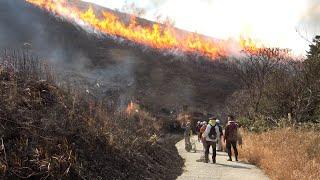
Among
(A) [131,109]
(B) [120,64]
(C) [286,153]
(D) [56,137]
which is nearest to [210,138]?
(C) [286,153]

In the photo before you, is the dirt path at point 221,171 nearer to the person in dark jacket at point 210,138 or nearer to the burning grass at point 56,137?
the person in dark jacket at point 210,138

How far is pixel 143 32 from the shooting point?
74.6 meters

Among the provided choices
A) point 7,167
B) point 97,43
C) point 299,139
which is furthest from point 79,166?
point 97,43

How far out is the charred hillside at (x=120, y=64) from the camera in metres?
47.5

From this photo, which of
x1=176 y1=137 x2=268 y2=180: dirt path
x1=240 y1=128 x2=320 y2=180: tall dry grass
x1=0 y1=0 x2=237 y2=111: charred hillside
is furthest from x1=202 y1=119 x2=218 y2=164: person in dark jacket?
x1=0 y1=0 x2=237 y2=111: charred hillside

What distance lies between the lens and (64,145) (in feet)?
32.4

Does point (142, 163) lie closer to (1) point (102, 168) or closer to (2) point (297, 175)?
(1) point (102, 168)

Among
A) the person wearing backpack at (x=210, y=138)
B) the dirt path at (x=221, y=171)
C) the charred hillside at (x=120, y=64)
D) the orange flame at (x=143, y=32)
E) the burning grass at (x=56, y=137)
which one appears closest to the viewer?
the burning grass at (x=56, y=137)

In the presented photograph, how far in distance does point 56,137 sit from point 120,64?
155ft

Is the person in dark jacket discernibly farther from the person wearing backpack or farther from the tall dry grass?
the tall dry grass

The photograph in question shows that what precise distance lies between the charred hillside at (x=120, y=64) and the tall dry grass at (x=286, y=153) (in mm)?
23805

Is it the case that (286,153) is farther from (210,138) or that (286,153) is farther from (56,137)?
(56,137)

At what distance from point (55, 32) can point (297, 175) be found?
45.6m

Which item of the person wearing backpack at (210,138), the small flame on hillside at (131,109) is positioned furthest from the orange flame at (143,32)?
the person wearing backpack at (210,138)
